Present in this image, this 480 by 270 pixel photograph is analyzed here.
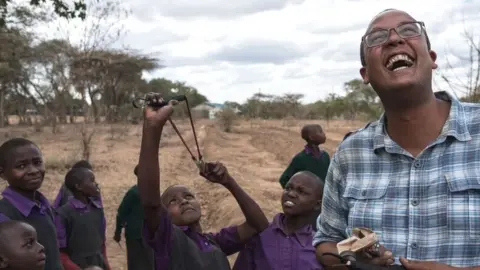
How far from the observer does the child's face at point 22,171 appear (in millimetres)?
3211

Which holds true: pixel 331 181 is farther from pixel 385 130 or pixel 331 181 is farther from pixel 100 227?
pixel 100 227

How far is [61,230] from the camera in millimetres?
4043

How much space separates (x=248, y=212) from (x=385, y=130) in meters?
1.35

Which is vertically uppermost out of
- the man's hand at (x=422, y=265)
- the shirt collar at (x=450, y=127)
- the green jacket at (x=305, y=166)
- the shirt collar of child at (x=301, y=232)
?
the shirt collar at (x=450, y=127)

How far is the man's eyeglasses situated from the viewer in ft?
5.31

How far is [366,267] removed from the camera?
1.43m

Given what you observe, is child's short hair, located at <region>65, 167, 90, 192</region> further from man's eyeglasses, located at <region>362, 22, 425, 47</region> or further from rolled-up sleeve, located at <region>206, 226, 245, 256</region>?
man's eyeglasses, located at <region>362, 22, 425, 47</region>

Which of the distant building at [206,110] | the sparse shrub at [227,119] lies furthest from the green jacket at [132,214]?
the distant building at [206,110]

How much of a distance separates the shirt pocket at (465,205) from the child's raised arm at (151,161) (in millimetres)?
988

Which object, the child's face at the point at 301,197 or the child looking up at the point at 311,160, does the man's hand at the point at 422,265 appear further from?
the child looking up at the point at 311,160

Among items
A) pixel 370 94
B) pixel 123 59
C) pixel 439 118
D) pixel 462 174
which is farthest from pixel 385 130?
pixel 370 94

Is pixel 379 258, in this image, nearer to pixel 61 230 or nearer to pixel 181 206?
pixel 181 206

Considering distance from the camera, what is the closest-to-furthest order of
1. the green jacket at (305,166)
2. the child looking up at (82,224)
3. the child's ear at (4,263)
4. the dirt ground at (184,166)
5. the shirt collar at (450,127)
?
the shirt collar at (450,127)
the child's ear at (4,263)
the child looking up at (82,224)
the green jacket at (305,166)
the dirt ground at (184,166)

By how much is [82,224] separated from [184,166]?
43.9 feet
